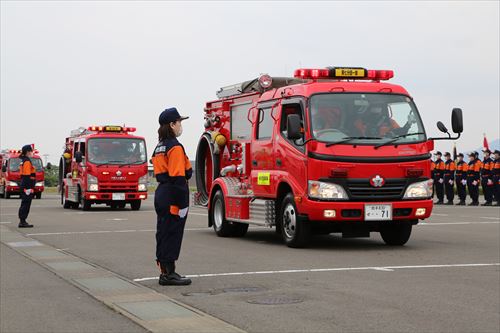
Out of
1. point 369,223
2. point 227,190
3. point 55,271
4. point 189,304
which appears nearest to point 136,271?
point 55,271

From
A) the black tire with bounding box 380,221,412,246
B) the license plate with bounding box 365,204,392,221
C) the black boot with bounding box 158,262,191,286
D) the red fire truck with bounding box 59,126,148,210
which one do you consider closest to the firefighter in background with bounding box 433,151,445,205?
the red fire truck with bounding box 59,126,148,210

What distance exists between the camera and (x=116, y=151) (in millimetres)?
30406

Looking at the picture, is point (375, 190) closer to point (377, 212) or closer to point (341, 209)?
point (377, 212)

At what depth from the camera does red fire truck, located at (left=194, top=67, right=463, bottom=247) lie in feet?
46.0

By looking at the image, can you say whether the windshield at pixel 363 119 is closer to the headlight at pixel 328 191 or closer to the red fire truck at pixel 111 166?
the headlight at pixel 328 191

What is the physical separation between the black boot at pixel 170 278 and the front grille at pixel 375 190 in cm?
458

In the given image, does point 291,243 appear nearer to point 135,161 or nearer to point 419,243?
point 419,243

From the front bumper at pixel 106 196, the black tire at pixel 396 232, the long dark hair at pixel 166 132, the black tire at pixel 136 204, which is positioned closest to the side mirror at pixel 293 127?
the black tire at pixel 396 232

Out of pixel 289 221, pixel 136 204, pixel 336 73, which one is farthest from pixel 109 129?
pixel 289 221

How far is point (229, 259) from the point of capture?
43.0ft

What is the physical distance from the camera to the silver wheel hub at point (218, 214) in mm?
17703

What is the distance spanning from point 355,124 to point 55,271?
5402mm

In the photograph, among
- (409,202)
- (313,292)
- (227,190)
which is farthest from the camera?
(227,190)

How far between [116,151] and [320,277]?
20502 mm
